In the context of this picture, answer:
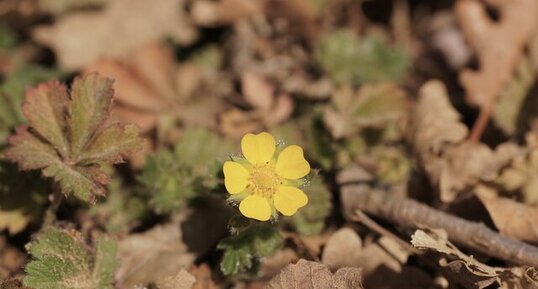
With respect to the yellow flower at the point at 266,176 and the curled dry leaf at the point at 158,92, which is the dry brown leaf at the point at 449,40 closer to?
the curled dry leaf at the point at 158,92

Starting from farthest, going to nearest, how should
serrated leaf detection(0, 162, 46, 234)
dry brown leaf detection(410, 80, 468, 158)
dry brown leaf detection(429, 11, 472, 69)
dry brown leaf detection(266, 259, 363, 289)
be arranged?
dry brown leaf detection(429, 11, 472, 69), dry brown leaf detection(410, 80, 468, 158), serrated leaf detection(0, 162, 46, 234), dry brown leaf detection(266, 259, 363, 289)

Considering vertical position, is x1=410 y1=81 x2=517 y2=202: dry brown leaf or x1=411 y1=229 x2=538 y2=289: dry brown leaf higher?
x1=410 y1=81 x2=517 y2=202: dry brown leaf

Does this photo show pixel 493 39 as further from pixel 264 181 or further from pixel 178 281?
pixel 178 281

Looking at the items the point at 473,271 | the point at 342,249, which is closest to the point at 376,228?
the point at 342,249

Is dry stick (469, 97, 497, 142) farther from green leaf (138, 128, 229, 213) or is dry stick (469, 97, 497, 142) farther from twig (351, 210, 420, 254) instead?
green leaf (138, 128, 229, 213)

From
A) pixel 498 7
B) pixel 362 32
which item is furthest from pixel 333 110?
pixel 498 7

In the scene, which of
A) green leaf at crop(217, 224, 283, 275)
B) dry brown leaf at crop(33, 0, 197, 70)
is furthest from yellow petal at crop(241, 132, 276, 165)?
dry brown leaf at crop(33, 0, 197, 70)
